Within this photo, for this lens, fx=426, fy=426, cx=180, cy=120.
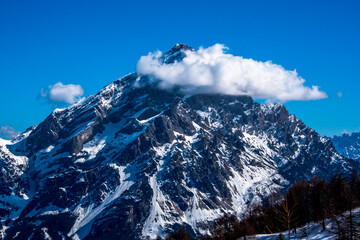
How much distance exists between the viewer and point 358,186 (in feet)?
335

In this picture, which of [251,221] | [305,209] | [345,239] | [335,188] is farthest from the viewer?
[251,221]

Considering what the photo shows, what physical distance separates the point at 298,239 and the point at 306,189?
252 feet

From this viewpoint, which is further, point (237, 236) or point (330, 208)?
point (237, 236)

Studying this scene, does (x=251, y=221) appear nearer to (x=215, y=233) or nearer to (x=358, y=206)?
(x=215, y=233)

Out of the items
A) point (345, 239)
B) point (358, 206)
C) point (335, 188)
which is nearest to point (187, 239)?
point (335, 188)

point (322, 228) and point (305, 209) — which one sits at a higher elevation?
point (305, 209)

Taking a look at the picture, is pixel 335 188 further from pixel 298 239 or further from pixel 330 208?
pixel 298 239

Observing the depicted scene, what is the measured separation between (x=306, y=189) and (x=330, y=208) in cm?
5516

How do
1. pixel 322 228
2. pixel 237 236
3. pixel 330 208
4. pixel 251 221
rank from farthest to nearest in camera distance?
pixel 251 221 < pixel 237 236 < pixel 330 208 < pixel 322 228

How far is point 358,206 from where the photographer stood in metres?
103

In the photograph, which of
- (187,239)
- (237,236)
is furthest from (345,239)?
(187,239)

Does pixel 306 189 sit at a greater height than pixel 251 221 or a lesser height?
greater

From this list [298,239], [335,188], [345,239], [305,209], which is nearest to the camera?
[345,239]

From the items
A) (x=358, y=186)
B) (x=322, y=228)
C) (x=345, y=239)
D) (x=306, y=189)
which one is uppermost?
(x=306, y=189)
